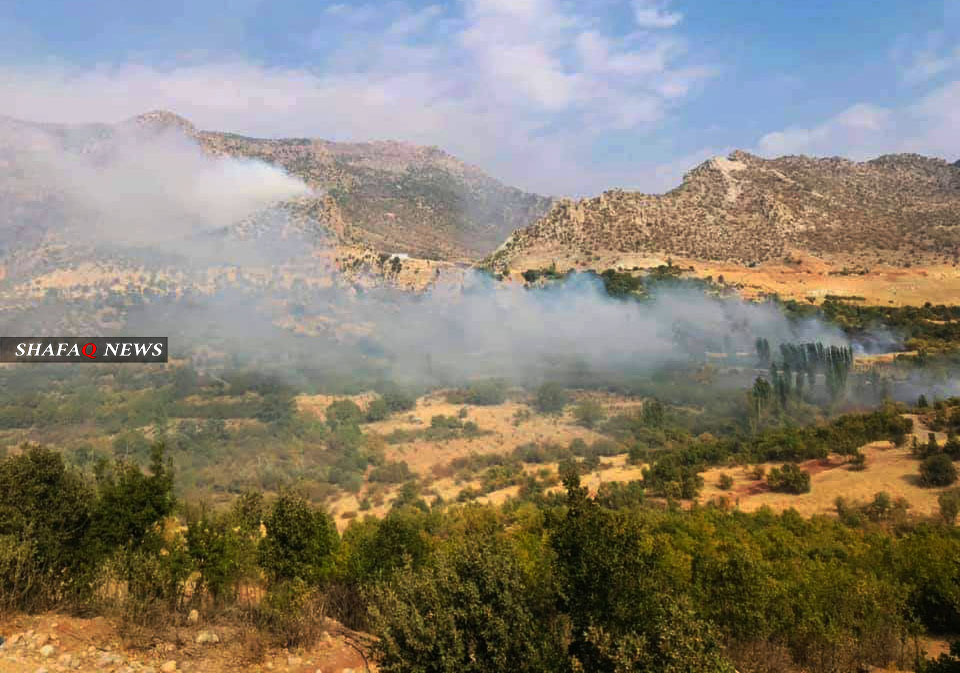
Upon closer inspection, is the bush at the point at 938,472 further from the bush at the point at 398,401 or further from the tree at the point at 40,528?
the bush at the point at 398,401

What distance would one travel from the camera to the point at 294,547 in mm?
21438

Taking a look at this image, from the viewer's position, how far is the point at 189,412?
7944cm

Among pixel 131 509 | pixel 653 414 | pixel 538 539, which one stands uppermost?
pixel 131 509

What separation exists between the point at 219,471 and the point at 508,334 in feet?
200

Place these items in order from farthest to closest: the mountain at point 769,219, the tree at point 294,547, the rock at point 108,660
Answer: the mountain at point 769,219 < the tree at point 294,547 < the rock at point 108,660

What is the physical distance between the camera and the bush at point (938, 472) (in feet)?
124

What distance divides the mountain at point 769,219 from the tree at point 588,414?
4670 cm

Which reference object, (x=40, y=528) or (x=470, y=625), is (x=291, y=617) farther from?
(x=40, y=528)

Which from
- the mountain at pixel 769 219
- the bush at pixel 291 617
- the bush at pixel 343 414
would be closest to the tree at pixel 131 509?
the bush at pixel 291 617

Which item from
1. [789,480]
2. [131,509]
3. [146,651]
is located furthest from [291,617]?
[789,480]

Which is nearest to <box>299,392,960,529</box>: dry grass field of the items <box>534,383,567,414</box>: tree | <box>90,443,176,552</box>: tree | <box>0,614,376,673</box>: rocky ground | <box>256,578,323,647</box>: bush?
<box>534,383,567,414</box>: tree

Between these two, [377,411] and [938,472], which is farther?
[377,411]

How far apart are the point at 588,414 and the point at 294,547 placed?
5664cm

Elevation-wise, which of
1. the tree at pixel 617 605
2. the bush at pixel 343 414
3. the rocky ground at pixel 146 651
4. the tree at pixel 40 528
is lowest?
the bush at pixel 343 414
